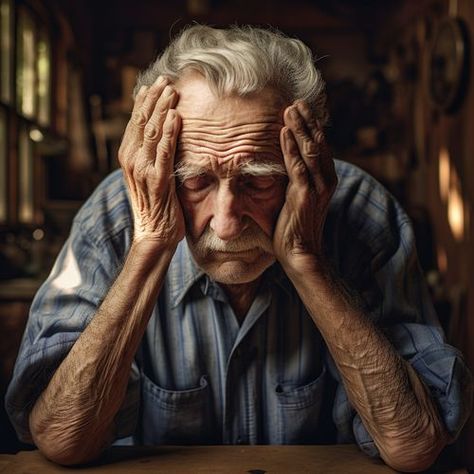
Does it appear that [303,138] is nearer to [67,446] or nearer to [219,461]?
[219,461]

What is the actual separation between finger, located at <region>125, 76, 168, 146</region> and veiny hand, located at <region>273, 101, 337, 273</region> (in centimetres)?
27

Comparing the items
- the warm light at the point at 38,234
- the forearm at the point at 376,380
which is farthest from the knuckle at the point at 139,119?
the warm light at the point at 38,234

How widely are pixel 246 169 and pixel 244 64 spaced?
22 centimetres

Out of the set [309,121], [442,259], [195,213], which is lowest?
[442,259]

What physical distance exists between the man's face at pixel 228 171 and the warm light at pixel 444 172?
3.65m

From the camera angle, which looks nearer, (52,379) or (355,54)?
(52,379)

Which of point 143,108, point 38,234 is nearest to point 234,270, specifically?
point 143,108

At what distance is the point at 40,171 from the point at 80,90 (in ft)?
5.67

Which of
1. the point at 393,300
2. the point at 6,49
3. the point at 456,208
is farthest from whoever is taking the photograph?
the point at 456,208

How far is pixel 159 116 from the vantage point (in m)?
1.42

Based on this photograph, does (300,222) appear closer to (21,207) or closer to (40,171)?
(21,207)

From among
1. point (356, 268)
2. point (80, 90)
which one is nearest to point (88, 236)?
point (356, 268)

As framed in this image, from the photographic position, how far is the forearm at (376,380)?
53.5 inches

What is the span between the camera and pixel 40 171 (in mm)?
5406
